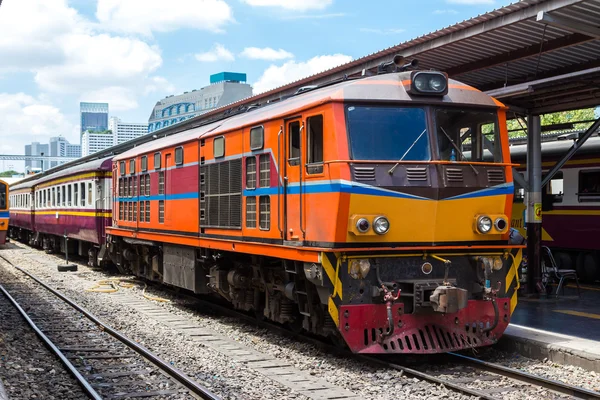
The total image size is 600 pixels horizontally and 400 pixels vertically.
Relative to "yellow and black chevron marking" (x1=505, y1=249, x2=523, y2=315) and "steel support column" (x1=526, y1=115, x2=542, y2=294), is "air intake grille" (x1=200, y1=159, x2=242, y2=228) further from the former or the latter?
"steel support column" (x1=526, y1=115, x2=542, y2=294)

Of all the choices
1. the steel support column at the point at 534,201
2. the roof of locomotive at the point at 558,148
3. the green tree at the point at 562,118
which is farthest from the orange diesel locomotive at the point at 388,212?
the green tree at the point at 562,118

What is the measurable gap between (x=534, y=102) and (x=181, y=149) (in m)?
6.73

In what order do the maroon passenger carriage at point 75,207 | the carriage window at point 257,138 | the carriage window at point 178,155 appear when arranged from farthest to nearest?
the maroon passenger carriage at point 75,207 < the carriage window at point 178,155 < the carriage window at point 257,138

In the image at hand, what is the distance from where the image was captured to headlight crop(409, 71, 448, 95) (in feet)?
28.7

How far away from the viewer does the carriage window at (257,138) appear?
995 centimetres

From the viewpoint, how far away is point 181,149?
1309cm

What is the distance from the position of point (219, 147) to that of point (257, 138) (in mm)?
1489

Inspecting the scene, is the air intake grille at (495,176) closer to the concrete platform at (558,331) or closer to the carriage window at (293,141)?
the concrete platform at (558,331)

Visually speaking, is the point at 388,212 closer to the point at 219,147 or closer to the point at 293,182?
the point at 293,182

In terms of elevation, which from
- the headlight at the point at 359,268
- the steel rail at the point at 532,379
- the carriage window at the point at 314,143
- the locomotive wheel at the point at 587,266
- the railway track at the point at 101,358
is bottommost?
the railway track at the point at 101,358

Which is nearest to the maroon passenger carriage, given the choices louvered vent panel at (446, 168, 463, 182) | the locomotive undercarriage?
the locomotive undercarriage

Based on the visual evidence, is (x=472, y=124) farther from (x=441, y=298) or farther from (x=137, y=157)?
(x=137, y=157)

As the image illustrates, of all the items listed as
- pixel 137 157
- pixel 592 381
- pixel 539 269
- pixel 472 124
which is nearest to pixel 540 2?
pixel 472 124

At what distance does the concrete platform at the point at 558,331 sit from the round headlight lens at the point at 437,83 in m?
3.43
